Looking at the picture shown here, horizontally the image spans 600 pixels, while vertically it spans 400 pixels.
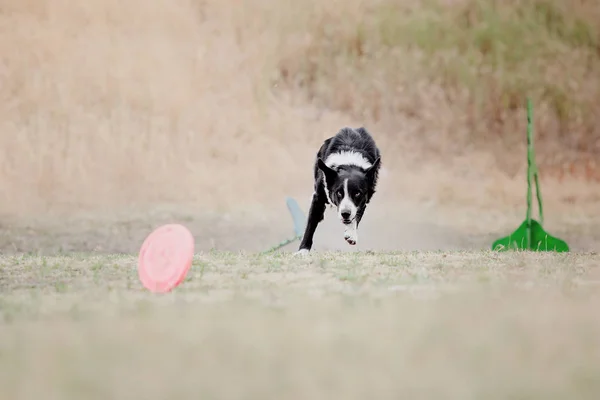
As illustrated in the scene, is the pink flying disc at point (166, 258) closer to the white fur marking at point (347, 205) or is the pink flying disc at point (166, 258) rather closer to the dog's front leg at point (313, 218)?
the white fur marking at point (347, 205)

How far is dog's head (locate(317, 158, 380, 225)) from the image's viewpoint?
16.5 feet

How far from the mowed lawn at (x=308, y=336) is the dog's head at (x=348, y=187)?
38.5 inches

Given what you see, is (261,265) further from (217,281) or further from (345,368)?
(345,368)

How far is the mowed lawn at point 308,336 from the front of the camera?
5.56 feet

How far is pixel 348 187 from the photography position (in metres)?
5.09

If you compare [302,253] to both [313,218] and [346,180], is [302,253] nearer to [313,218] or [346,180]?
[313,218]

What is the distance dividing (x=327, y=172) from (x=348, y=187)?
0.69ft

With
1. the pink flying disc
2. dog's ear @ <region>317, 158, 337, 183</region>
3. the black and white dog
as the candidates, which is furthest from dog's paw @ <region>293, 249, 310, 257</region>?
the pink flying disc

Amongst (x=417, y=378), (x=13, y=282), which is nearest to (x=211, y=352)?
(x=417, y=378)

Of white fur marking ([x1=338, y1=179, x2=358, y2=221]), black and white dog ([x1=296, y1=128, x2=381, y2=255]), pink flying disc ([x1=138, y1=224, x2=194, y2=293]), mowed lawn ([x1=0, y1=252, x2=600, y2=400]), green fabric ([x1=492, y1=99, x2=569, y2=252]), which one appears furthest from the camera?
green fabric ([x1=492, y1=99, x2=569, y2=252])

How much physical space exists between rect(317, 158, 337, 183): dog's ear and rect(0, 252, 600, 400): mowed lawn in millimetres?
1192

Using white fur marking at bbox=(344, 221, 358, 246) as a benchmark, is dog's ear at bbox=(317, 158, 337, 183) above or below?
above

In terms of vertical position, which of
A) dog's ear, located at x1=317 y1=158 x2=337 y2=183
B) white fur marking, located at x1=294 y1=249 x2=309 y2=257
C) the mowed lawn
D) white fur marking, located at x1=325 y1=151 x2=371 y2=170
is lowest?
the mowed lawn

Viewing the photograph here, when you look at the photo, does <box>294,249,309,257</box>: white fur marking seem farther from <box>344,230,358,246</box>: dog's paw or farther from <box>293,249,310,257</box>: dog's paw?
<box>344,230,358,246</box>: dog's paw
